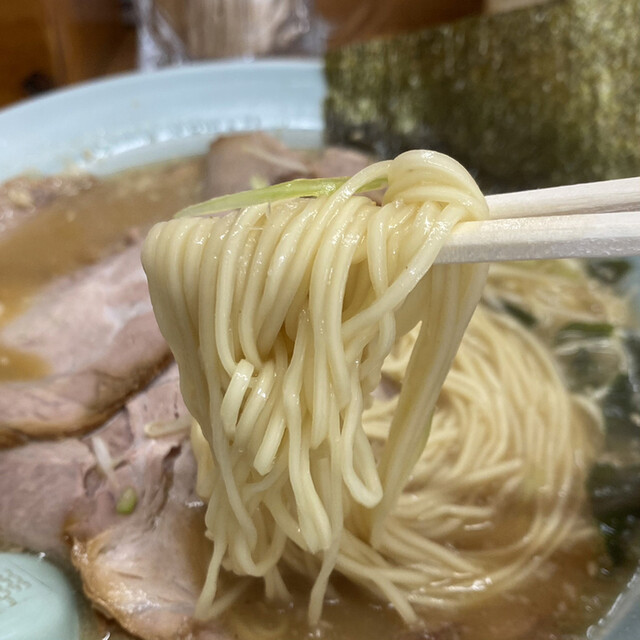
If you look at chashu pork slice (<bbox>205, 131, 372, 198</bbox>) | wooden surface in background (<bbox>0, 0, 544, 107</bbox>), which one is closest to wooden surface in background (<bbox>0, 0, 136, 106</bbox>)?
wooden surface in background (<bbox>0, 0, 544, 107</bbox>)

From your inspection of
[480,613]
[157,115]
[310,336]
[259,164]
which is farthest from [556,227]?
[157,115]

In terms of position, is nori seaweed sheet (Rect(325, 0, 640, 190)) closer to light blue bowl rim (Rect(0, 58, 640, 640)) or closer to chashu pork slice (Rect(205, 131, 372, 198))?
light blue bowl rim (Rect(0, 58, 640, 640))

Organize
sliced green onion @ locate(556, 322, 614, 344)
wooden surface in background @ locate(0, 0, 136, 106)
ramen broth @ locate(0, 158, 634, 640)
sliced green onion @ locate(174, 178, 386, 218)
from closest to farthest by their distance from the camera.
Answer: sliced green onion @ locate(174, 178, 386, 218) → ramen broth @ locate(0, 158, 634, 640) → sliced green onion @ locate(556, 322, 614, 344) → wooden surface in background @ locate(0, 0, 136, 106)

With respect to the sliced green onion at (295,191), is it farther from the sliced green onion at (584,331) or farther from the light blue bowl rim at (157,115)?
the light blue bowl rim at (157,115)

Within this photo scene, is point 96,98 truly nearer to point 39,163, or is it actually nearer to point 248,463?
point 39,163

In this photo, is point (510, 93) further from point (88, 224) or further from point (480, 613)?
point (480, 613)

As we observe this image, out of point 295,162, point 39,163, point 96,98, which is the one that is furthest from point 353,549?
point 96,98
